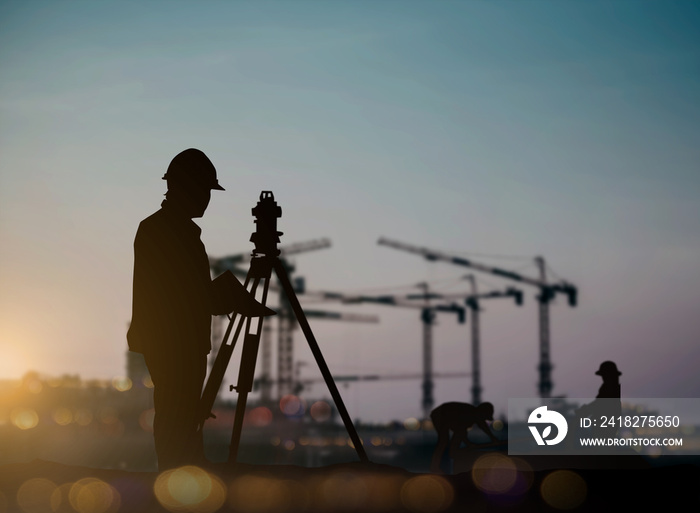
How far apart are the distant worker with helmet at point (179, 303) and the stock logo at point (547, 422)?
4.82 m

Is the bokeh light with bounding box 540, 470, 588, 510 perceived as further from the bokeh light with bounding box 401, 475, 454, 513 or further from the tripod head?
the tripod head

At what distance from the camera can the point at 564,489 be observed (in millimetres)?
6215

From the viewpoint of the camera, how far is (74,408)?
182m

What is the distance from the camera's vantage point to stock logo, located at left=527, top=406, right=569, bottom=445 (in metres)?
10.5

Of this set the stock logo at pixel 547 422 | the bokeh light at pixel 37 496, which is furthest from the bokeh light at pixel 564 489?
the stock logo at pixel 547 422

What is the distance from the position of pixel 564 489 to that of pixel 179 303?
10.4 feet

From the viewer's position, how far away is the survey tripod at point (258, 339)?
6.94 meters

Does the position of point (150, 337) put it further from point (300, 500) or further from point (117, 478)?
point (300, 500)

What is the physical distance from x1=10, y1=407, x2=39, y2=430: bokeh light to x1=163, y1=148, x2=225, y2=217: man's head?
184070 mm

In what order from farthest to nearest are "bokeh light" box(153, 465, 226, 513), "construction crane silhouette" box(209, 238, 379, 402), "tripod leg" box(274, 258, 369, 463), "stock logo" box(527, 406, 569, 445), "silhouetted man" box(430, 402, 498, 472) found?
1. "construction crane silhouette" box(209, 238, 379, 402)
2. "silhouetted man" box(430, 402, 498, 472)
3. "stock logo" box(527, 406, 569, 445)
4. "tripod leg" box(274, 258, 369, 463)
5. "bokeh light" box(153, 465, 226, 513)

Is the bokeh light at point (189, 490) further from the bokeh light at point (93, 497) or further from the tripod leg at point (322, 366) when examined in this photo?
the tripod leg at point (322, 366)

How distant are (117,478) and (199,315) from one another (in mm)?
1429

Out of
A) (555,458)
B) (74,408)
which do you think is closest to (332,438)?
(74,408)

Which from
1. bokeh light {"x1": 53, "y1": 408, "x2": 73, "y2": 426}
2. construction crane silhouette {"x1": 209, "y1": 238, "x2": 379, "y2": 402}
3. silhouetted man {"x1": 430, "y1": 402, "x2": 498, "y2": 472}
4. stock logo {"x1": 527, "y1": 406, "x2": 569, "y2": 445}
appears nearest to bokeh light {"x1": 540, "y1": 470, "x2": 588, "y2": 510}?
stock logo {"x1": 527, "y1": 406, "x2": 569, "y2": 445}
